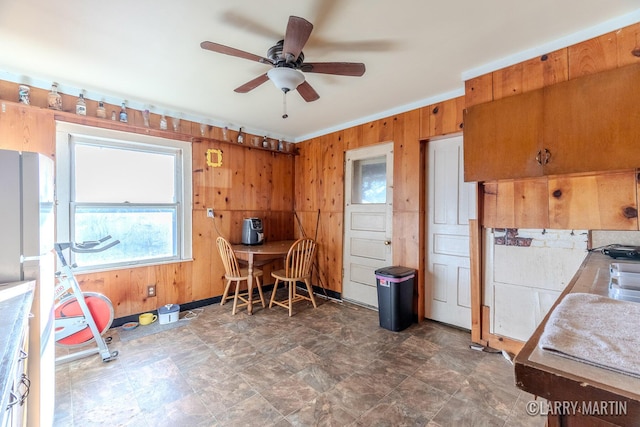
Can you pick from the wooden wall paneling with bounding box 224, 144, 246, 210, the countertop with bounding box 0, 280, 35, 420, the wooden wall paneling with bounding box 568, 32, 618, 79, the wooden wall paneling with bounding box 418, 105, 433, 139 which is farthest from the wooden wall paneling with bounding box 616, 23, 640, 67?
the wooden wall paneling with bounding box 224, 144, 246, 210

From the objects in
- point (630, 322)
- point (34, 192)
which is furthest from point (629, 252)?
point (34, 192)

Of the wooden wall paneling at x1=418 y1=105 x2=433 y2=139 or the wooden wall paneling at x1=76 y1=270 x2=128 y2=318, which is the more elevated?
the wooden wall paneling at x1=418 y1=105 x2=433 y2=139

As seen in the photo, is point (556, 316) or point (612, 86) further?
point (612, 86)

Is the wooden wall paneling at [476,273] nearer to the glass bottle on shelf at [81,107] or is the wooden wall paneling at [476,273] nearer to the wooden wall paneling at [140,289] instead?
the wooden wall paneling at [140,289]

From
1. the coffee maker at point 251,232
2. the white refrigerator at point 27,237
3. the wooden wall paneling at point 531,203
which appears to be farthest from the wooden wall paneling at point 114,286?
the wooden wall paneling at point 531,203

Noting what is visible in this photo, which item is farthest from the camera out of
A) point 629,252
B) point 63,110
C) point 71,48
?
point 63,110

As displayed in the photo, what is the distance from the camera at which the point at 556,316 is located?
30.8 inches

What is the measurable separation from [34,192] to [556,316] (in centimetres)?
203

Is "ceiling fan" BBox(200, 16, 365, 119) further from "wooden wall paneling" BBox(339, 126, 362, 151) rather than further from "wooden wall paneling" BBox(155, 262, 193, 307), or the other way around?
"wooden wall paneling" BBox(155, 262, 193, 307)

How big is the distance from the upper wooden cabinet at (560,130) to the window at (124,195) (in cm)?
320

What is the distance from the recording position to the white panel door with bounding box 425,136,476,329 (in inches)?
111

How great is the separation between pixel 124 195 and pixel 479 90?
368cm

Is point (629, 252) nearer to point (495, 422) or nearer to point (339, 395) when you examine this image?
point (495, 422)

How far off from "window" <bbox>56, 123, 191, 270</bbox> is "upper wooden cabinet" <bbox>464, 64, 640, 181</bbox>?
3201mm
